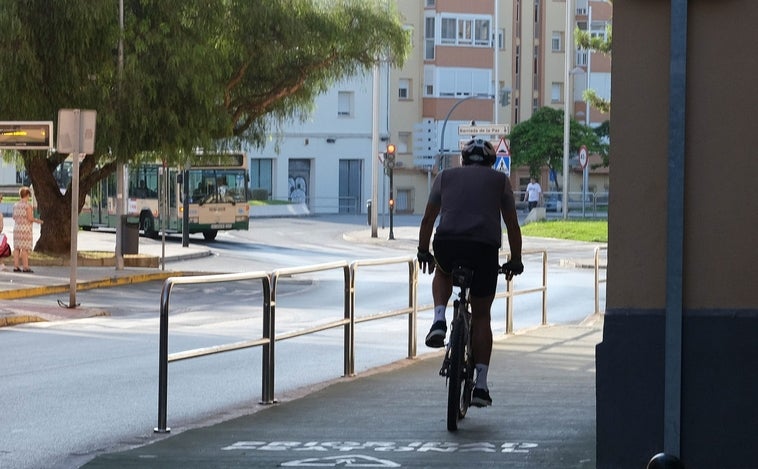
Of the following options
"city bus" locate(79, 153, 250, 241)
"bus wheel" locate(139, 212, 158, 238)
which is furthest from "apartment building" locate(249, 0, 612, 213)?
"bus wheel" locate(139, 212, 158, 238)

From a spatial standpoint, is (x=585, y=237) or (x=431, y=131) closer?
(x=585, y=237)

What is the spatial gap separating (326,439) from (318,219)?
66.6m

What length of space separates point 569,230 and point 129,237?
23.3m

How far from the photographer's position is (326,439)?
8.98m

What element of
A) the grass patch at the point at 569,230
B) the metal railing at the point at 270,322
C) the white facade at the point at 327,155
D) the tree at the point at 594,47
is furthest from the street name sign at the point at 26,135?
the white facade at the point at 327,155

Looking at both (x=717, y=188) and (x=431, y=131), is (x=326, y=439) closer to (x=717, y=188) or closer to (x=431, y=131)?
(x=717, y=188)

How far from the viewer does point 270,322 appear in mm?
11164

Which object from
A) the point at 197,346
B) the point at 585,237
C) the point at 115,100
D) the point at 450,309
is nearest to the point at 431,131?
the point at 585,237

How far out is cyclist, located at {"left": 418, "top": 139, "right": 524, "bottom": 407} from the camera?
30.6 ft

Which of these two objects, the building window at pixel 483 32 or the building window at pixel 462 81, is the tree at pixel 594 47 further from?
the building window at pixel 483 32

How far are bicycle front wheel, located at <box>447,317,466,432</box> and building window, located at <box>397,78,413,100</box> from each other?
79837 millimetres

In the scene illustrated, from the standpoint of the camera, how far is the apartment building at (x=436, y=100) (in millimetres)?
86438

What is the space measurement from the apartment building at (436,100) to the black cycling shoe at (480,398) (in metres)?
→ 73.0

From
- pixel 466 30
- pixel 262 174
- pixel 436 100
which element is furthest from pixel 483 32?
pixel 262 174
